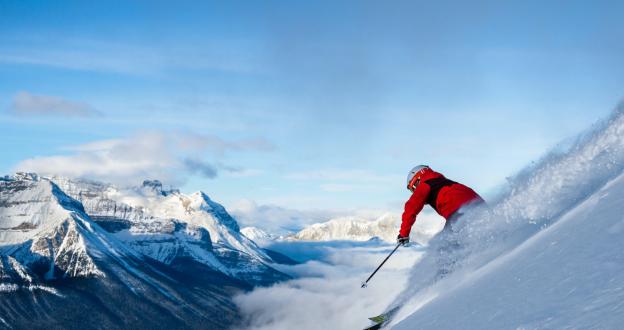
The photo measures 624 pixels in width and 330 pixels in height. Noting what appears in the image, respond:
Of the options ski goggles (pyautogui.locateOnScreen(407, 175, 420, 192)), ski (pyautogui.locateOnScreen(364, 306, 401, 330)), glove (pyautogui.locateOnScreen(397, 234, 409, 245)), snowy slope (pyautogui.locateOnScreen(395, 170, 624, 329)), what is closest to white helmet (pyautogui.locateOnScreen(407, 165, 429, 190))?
ski goggles (pyautogui.locateOnScreen(407, 175, 420, 192))

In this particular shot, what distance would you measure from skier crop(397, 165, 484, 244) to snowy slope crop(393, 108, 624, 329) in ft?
3.45

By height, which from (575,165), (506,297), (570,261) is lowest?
(506,297)

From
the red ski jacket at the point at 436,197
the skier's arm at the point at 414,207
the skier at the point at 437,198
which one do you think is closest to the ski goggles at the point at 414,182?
the skier at the point at 437,198

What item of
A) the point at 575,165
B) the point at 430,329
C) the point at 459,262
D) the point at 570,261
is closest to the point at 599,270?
the point at 570,261

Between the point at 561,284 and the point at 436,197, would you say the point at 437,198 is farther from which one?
the point at 561,284

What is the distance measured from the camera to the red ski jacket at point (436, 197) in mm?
17688

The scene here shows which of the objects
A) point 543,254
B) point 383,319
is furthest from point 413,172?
point 543,254

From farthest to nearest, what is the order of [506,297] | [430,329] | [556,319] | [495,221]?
[495,221] → [430,329] → [506,297] → [556,319]

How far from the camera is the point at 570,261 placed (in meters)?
7.28

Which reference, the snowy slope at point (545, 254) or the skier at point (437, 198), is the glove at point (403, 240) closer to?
the skier at point (437, 198)

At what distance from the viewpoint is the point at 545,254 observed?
28.0 ft

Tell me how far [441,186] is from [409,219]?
4.87ft

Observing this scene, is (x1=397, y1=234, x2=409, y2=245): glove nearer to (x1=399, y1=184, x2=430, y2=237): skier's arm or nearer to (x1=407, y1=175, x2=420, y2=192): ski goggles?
(x1=399, y1=184, x2=430, y2=237): skier's arm

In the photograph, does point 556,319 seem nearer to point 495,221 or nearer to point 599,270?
point 599,270
